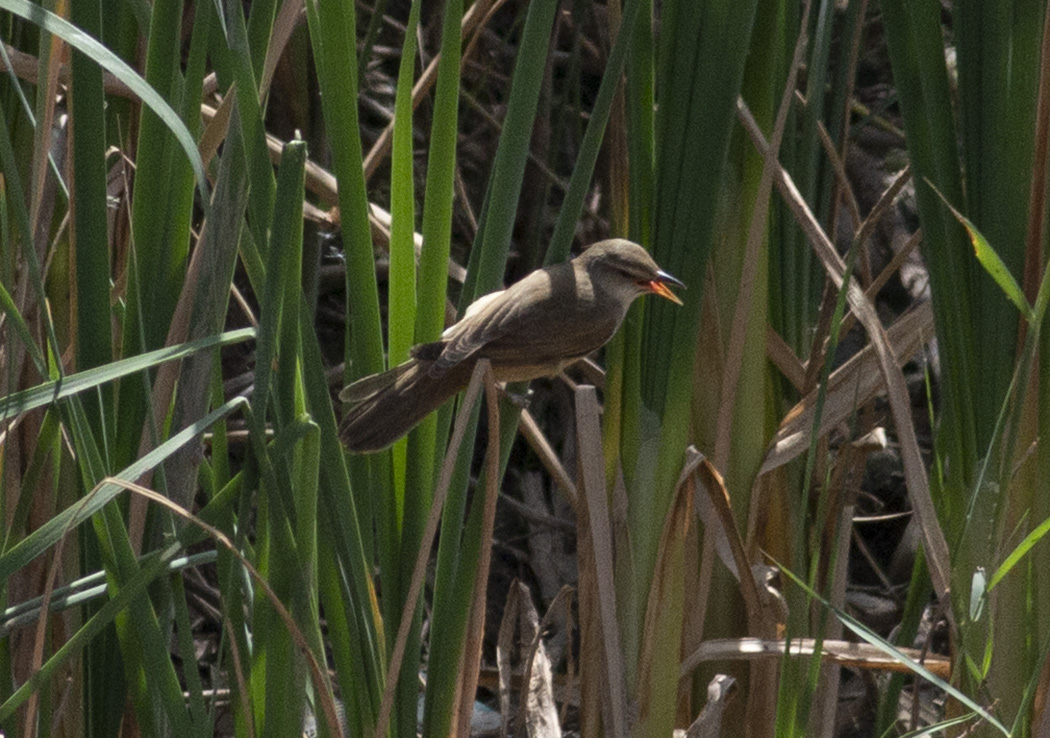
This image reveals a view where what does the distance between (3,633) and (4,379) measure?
44cm

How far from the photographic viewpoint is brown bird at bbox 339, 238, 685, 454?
149 centimetres

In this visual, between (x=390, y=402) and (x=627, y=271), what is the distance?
51cm

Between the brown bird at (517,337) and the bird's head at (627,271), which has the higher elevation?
the bird's head at (627,271)

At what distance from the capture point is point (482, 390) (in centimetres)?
163

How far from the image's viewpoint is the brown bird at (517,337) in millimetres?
1490

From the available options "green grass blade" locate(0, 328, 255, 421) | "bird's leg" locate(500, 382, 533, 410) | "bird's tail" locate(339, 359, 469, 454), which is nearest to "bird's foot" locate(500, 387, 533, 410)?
"bird's leg" locate(500, 382, 533, 410)

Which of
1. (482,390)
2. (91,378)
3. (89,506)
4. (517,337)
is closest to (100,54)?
(91,378)

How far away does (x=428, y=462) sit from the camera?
1.53 m

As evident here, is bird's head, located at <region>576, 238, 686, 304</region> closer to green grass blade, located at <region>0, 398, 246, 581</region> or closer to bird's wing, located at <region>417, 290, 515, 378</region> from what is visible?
bird's wing, located at <region>417, 290, 515, 378</region>

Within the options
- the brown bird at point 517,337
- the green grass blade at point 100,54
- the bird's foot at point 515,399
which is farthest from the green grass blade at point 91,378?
the bird's foot at point 515,399

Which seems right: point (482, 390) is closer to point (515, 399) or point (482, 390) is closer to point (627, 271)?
point (515, 399)

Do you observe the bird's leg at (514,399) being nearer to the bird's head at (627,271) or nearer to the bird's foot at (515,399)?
the bird's foot at (515,399)

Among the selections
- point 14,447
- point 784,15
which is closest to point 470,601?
point 14,447

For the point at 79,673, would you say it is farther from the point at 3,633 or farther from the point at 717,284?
the point at 717,284
